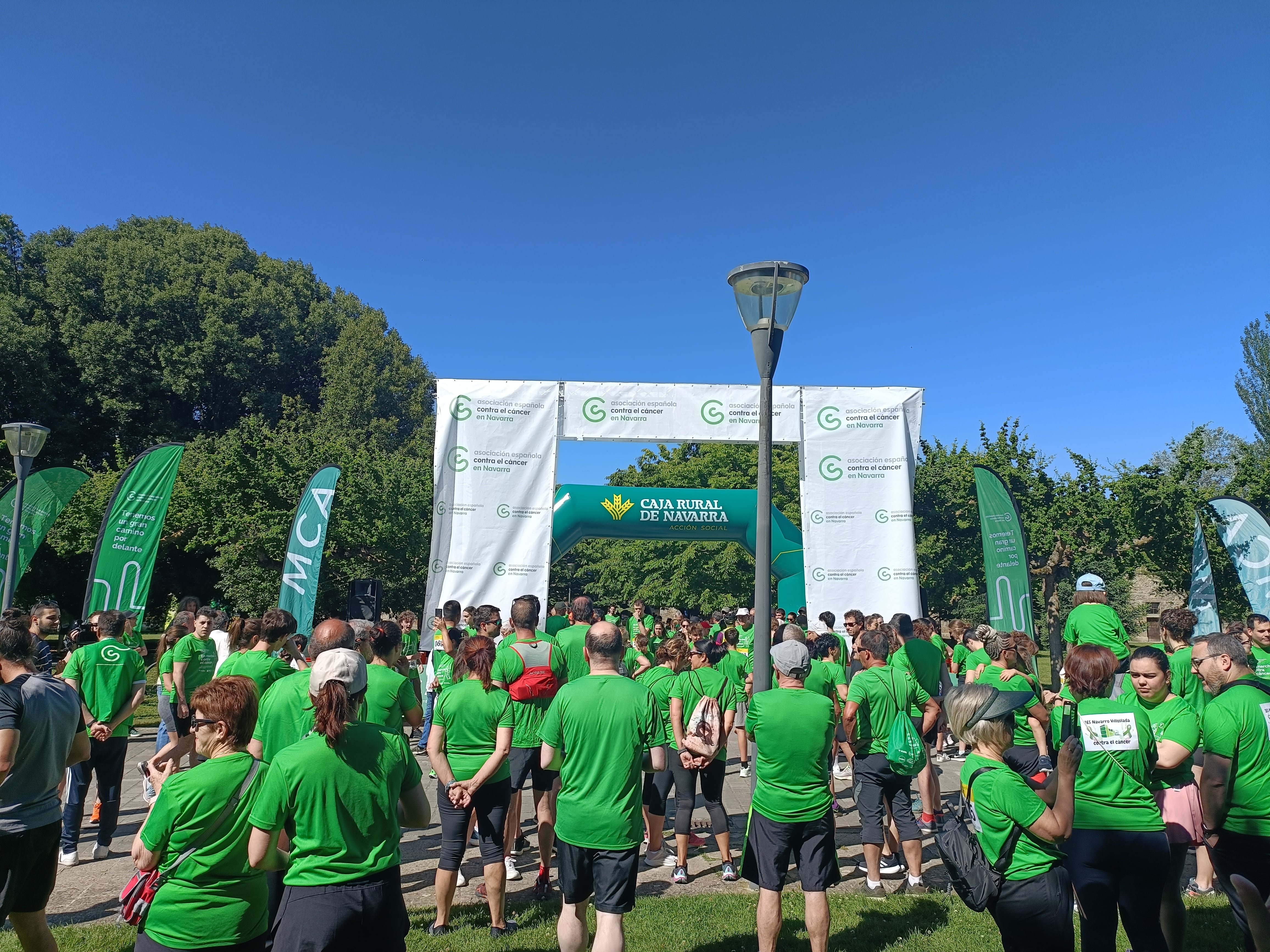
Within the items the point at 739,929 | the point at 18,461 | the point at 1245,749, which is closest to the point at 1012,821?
the point at 1245,749

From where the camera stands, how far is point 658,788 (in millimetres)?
6066

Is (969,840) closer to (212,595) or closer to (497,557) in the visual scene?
(497,557)

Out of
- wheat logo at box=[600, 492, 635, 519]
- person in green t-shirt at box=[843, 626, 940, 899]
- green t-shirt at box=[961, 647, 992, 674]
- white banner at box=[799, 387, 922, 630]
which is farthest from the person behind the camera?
wheat logo at box=[600, 492, 635, 519]

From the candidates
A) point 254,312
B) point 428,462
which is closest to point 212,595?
point 428,462

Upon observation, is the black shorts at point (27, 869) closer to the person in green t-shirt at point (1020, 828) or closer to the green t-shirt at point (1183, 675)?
the person in green t-shirt at point (1020, 828)

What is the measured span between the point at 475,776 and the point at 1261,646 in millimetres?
6397

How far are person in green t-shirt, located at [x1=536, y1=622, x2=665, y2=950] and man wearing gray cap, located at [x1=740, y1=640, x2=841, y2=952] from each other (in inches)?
29.9

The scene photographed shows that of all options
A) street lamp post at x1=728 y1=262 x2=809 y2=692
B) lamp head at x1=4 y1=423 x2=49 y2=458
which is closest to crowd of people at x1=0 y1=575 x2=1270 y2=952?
street lamp post at x1=728 y1=262 x2=809 y2=692

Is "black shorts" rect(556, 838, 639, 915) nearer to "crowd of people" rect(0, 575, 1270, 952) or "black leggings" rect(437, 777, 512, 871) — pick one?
"crowd of people" rect(0, 575, 1270, 952)

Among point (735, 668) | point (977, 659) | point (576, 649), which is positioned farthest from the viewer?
point (735, 668)

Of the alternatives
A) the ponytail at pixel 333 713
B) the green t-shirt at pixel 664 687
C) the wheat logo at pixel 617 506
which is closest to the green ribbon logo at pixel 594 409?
the wheat logo at pixel 617 506

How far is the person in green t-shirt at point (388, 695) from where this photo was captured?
15.1ft

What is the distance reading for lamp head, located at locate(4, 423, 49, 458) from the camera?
10031 mm

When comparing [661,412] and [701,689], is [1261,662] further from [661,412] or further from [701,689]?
[661,412]
